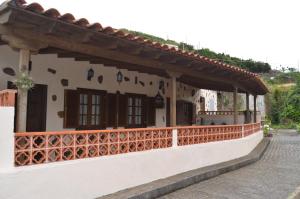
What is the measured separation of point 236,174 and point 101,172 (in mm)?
4554

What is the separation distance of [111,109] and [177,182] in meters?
2.95

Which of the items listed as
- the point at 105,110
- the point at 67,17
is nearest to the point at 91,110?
the point at 105,110

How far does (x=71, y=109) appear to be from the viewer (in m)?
7.84

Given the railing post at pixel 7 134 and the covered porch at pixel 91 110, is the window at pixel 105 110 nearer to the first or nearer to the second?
the covered porch at pixel 91 110

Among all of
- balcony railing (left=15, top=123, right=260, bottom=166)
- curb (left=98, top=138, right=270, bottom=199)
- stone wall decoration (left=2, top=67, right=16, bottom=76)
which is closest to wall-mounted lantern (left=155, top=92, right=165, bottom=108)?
balcony railing (left=15, top=123, right=260, bottom=166)

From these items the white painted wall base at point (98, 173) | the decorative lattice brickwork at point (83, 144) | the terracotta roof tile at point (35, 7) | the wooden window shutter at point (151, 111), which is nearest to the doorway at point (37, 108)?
the decorative lattice brickwork at point (83, 144)

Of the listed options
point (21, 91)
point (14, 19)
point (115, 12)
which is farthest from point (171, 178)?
point (115, 12)

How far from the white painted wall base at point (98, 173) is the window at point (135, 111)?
220 cm

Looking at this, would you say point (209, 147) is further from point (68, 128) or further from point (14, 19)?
point (14, 19)

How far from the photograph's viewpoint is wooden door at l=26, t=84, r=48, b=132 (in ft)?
23.1

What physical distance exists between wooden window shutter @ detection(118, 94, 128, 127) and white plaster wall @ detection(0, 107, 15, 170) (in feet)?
16.2

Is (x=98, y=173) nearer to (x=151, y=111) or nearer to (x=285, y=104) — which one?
(x=151, y=111)

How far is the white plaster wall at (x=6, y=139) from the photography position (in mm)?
4375

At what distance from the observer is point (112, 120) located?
9.11m
